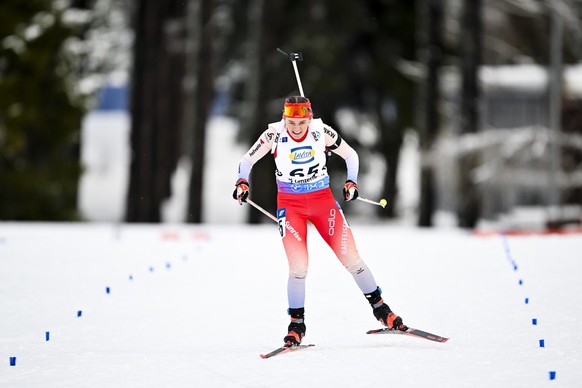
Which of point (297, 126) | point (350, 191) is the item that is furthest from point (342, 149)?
point (297, 126)

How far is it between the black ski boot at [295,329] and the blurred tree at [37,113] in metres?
19.2

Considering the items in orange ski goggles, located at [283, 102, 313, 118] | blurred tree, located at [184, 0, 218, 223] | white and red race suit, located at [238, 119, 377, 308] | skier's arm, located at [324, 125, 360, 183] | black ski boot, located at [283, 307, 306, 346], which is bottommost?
black ski boot, located at [283, 307, 306, 346]

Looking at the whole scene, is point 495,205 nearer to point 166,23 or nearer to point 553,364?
point 166,23

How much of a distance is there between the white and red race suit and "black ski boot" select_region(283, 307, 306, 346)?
0.05 meters

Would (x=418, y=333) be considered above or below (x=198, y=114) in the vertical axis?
below

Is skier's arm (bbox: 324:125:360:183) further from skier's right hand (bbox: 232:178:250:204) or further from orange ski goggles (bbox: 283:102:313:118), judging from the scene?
skier's right hand (bbox: 232:178:250:204)

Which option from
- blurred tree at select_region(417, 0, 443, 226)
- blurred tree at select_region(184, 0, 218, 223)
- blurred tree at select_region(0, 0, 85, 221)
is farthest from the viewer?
blurred tree at select_region(0, 0, 85, 221)

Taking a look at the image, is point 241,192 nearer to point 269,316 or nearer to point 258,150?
point 258,150

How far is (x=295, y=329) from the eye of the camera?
23.8ft

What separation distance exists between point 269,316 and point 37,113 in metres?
19.3

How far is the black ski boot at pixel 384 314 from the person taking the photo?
292 inches

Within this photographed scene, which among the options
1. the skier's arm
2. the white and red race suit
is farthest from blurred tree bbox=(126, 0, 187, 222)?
the white and red race suit

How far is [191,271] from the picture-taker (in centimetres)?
1155

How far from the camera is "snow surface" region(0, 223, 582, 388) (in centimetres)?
640
